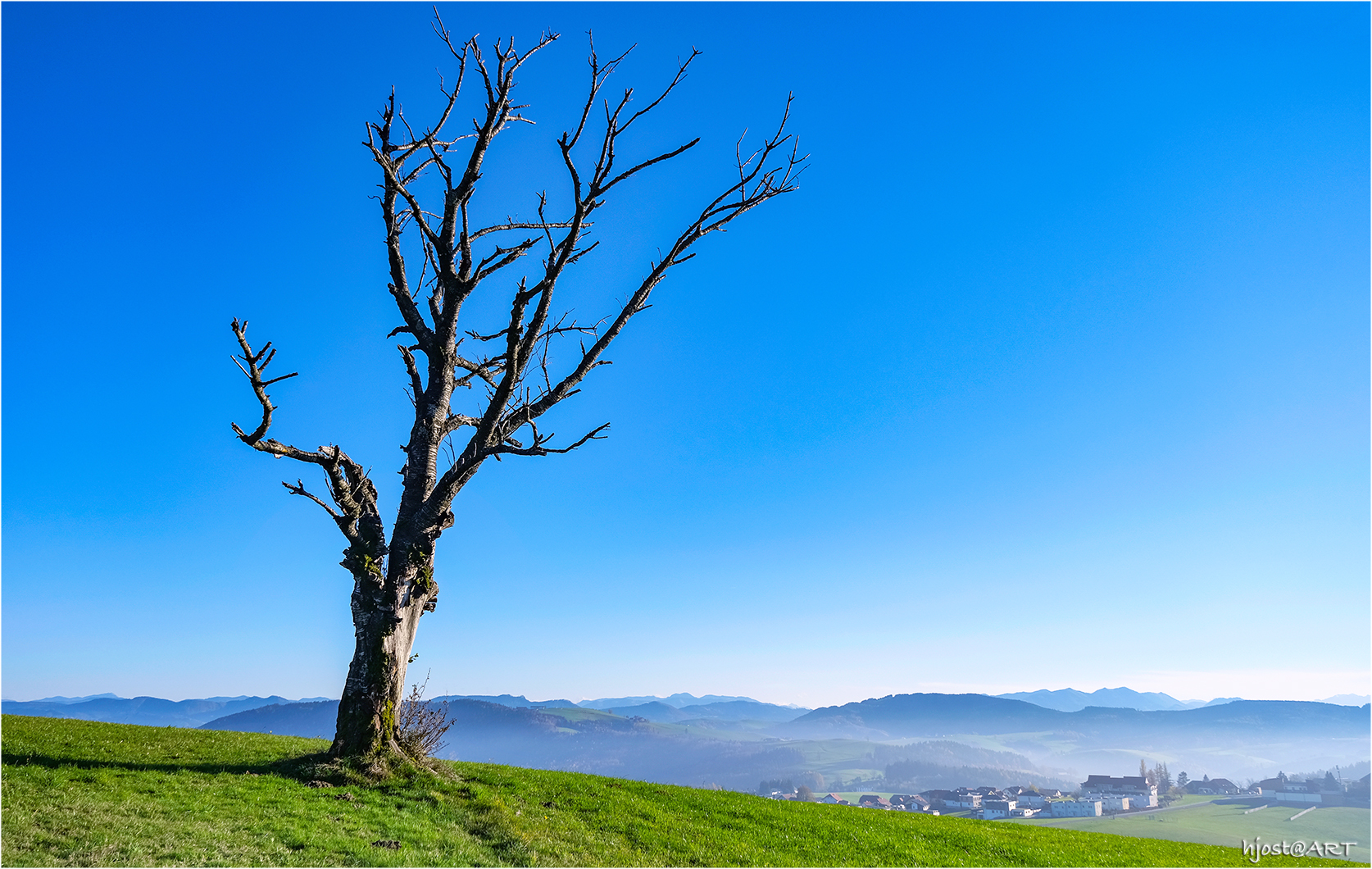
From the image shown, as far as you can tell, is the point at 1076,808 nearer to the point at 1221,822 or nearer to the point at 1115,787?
the point at 1115,787

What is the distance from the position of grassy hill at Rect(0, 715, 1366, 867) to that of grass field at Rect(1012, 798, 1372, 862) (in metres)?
40.9

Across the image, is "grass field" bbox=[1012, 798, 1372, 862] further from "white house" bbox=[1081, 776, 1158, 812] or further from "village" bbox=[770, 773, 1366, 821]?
"white house" bbox=[1081, 776, 1158, 812]

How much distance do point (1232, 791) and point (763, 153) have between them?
620ft

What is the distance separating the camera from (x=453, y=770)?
51.8ft

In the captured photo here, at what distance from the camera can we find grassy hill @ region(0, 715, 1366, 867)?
9.68 meters

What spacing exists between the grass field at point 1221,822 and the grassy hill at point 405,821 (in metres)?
Result: 40.9

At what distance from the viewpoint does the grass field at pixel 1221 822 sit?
233 feet

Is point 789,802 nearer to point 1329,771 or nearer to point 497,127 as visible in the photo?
point 497,127

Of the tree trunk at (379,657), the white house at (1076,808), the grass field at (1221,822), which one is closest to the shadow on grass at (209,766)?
the tree trunk at (379,657)

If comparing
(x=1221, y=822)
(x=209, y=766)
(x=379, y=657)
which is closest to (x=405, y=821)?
(x=379, y=657)

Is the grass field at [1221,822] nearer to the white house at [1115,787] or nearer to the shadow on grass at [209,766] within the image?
the white house at [1115,787]

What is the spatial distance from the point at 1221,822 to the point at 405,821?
11963cm

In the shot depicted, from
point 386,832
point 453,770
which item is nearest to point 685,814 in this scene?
point 453,770

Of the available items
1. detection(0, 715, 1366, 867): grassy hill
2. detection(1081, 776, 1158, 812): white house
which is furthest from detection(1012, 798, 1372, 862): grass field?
detection(0, 715, 1366, 867): grassy hill
